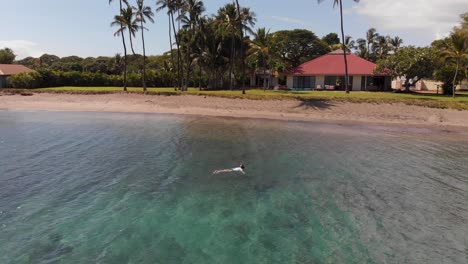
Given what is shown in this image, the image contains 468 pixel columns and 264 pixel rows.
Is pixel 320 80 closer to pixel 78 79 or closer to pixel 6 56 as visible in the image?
pixel 78 79

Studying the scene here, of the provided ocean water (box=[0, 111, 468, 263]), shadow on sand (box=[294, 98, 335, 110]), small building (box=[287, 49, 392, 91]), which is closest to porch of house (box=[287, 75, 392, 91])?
small building (box=[287, 49, 392, 91])

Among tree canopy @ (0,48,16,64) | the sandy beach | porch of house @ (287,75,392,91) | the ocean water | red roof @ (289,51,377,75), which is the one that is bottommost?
the ocean water

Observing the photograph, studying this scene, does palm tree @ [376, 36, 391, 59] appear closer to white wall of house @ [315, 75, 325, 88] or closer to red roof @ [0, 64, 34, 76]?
white wall of house @ [315, 75, 325, 88]

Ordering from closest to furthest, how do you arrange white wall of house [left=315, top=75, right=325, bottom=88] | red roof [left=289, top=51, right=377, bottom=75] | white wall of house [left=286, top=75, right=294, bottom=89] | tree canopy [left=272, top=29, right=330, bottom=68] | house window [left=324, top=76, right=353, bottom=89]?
red roof [left=289, top=51, right=377, bottom=75] → house window [left=324, top=76, right=353, bottom=89] → white wall of house [left=315, top=75, right=325, bottom=88] → white wall of house [left=286, top=75, right=294, bottom=89] → tree canopy [left=272, top=29, right=330, bottom=68]

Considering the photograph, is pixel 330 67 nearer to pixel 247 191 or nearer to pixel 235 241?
pixel 247 191

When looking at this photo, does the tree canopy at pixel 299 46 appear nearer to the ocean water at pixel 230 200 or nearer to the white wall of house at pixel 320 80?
the white wall of house at pixel 320 80

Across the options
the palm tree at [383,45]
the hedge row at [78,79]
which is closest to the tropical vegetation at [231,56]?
the hedge row at [78,79]
